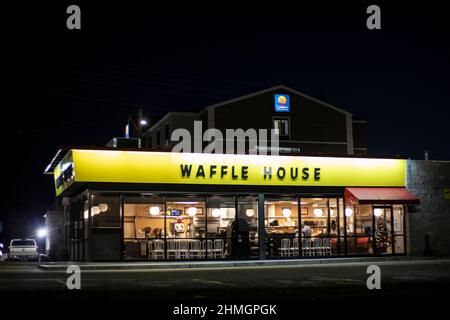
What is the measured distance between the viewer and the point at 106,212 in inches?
1154

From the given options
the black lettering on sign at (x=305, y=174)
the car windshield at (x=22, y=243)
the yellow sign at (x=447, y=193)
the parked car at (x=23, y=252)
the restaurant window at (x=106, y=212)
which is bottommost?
the parked car at (x=23, y=252)

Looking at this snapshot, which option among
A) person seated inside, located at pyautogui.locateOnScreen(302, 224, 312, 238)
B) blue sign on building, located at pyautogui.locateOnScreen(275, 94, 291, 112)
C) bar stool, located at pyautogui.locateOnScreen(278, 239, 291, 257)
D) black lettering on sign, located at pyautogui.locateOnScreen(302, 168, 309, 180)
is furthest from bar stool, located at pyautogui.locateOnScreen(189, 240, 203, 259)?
blue sign on building, located at pyautogui.locateOnScreen(275, 94, 291, 112)

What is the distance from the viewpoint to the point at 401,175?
3344 centimetres

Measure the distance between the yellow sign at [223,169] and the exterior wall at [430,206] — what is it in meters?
0.75

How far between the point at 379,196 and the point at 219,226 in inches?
307

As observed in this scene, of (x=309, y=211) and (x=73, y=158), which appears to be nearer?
(x=73, y=158)

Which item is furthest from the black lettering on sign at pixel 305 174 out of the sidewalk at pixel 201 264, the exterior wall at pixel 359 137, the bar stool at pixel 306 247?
the exterior wall at pixel 359 137

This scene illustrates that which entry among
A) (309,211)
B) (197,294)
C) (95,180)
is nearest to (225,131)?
(309,211)

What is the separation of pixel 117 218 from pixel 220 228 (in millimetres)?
4769

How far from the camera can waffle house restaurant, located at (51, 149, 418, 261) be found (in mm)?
29203

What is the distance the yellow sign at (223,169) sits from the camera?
28.9 metres

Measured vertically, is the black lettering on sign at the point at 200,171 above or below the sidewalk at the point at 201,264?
above

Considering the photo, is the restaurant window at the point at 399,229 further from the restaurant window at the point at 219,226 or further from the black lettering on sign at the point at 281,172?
the restaurant window at the point at 219,226
